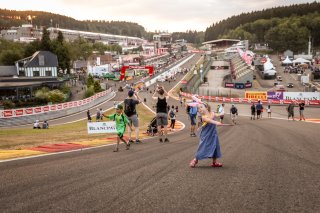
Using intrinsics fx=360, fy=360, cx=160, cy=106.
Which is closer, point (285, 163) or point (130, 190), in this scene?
point (130, 190)

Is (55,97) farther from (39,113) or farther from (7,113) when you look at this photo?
(7,113)

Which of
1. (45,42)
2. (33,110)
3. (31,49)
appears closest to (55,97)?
(33,110)

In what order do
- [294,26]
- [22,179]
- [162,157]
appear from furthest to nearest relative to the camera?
[294,26] → [162,157] → [22,179]

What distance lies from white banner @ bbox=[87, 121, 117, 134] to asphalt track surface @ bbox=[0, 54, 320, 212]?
462 inches

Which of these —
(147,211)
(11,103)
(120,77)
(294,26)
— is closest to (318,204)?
(147,211)

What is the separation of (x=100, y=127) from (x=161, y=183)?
16319mm

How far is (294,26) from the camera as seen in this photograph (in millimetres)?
180500

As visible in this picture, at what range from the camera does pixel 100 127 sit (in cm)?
2358

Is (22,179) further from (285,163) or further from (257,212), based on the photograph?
(285,163)

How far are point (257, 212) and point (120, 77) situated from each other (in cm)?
11277

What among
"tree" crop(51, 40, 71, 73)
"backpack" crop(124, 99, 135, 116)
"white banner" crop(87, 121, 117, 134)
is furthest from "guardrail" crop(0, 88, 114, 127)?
"tree" crop(51, 40, 71, 73)

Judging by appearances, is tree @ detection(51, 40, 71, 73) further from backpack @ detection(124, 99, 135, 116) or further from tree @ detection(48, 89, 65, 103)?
backpack @ detection(124, 99, 135, 116)

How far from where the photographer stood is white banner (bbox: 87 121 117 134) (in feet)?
A: 77.0

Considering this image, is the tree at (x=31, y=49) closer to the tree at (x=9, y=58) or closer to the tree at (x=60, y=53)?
the tree at (x=9, y=58)
